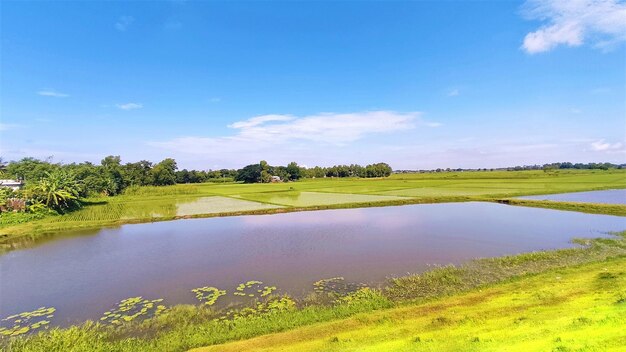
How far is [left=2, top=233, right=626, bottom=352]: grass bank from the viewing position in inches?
287

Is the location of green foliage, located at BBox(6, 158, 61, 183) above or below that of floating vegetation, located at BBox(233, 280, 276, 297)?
above

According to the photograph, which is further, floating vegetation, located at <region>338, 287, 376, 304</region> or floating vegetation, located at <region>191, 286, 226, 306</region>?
floating vegetation, located at <region>191, 286, 226, 306</region>

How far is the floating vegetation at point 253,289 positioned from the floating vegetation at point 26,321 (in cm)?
668

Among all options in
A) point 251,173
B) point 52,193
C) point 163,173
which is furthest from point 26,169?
point 251,173

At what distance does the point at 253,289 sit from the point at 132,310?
4.61 metres

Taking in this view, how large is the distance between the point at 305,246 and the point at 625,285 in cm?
1490

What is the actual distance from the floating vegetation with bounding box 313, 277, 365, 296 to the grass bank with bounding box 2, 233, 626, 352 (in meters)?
0.47

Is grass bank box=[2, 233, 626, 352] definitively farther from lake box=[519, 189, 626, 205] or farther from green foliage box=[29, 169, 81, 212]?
green foliage box=[29, 169, 81, 212]

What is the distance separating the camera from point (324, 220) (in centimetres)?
3023

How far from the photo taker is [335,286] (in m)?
13.2

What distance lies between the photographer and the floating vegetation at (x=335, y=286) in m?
12.6

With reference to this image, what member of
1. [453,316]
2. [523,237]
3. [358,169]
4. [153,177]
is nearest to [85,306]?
[453,316]

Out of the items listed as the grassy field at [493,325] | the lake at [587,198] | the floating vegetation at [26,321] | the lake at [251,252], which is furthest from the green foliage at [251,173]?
the grassy field at [493,325]

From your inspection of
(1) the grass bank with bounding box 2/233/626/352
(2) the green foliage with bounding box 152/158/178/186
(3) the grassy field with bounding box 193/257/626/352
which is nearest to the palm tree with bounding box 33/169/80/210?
(1) the grass bank with bounding box 2/233/626/352
